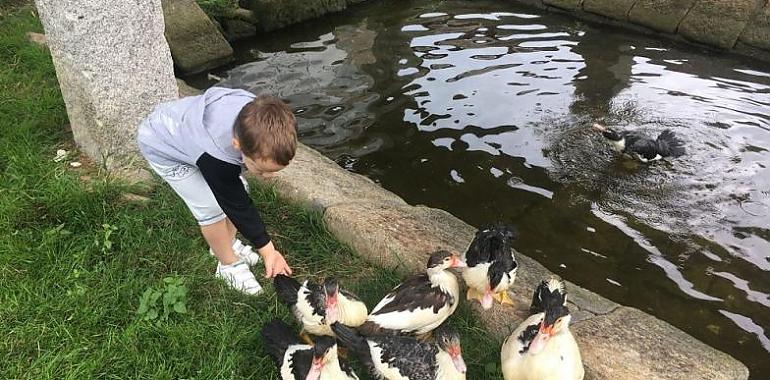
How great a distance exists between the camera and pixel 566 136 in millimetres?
→ 6375

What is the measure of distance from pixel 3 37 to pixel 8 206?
3443 millimetres

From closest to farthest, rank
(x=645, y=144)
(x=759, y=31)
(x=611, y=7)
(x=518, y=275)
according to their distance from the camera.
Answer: (x=518, y=275) < (x=645, y=144) < (x=759, y=31) < (x=611, y=7)

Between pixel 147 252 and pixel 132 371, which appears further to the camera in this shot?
pixel 147 252

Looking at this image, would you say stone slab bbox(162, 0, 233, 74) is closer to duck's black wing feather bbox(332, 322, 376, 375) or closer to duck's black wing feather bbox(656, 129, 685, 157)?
duck's black wing feather bbox(656, 129, 685, 157)

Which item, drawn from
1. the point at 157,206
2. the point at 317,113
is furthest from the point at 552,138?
the point at 157,206

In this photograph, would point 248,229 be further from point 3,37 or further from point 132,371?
point 3,37

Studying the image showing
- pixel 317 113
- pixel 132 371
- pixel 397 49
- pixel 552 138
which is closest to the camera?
pixel 132 371

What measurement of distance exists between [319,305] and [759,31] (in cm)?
734

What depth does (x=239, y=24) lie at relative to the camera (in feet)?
30.9

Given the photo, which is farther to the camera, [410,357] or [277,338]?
[277,338]

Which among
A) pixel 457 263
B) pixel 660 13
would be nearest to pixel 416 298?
pixel 457 263

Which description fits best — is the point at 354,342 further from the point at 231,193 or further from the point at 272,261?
the point at 231,193

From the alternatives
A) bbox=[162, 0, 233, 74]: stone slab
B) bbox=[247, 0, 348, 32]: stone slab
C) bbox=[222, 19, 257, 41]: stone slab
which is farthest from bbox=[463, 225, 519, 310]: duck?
bbox=[247, 0, 348, 32]: stone slab

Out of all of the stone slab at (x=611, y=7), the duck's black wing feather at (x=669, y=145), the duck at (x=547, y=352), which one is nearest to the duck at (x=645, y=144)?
the duck's black wing feather at (x=669, y=145)
